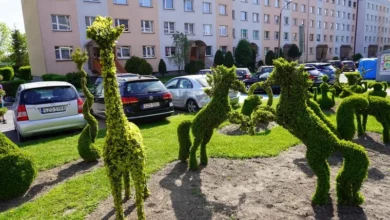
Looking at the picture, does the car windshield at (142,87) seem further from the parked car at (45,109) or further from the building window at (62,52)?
the building window at (62,52)

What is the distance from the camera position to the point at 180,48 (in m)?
31.8

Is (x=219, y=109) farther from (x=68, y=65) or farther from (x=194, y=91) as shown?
(x=68, y=65)

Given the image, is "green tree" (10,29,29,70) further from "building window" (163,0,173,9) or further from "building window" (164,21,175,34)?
"building window" (163,0,173,9)

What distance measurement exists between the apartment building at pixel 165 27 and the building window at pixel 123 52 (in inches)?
1.6

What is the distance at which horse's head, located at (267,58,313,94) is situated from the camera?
165 inches

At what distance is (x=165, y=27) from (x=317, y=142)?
101ft

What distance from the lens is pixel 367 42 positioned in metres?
69.8

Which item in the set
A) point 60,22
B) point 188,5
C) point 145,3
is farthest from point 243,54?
point 60,22

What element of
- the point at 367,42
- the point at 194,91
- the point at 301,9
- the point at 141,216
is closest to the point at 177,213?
the point at 141,216

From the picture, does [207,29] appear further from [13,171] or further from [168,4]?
[13,171]

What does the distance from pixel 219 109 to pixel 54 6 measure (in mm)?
25497

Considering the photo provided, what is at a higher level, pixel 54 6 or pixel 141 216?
pixel 54 6

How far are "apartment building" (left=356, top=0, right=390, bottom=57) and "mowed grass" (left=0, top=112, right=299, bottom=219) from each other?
72486mm

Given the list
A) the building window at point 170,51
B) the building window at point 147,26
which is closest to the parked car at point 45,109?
the building window at point 147,26
